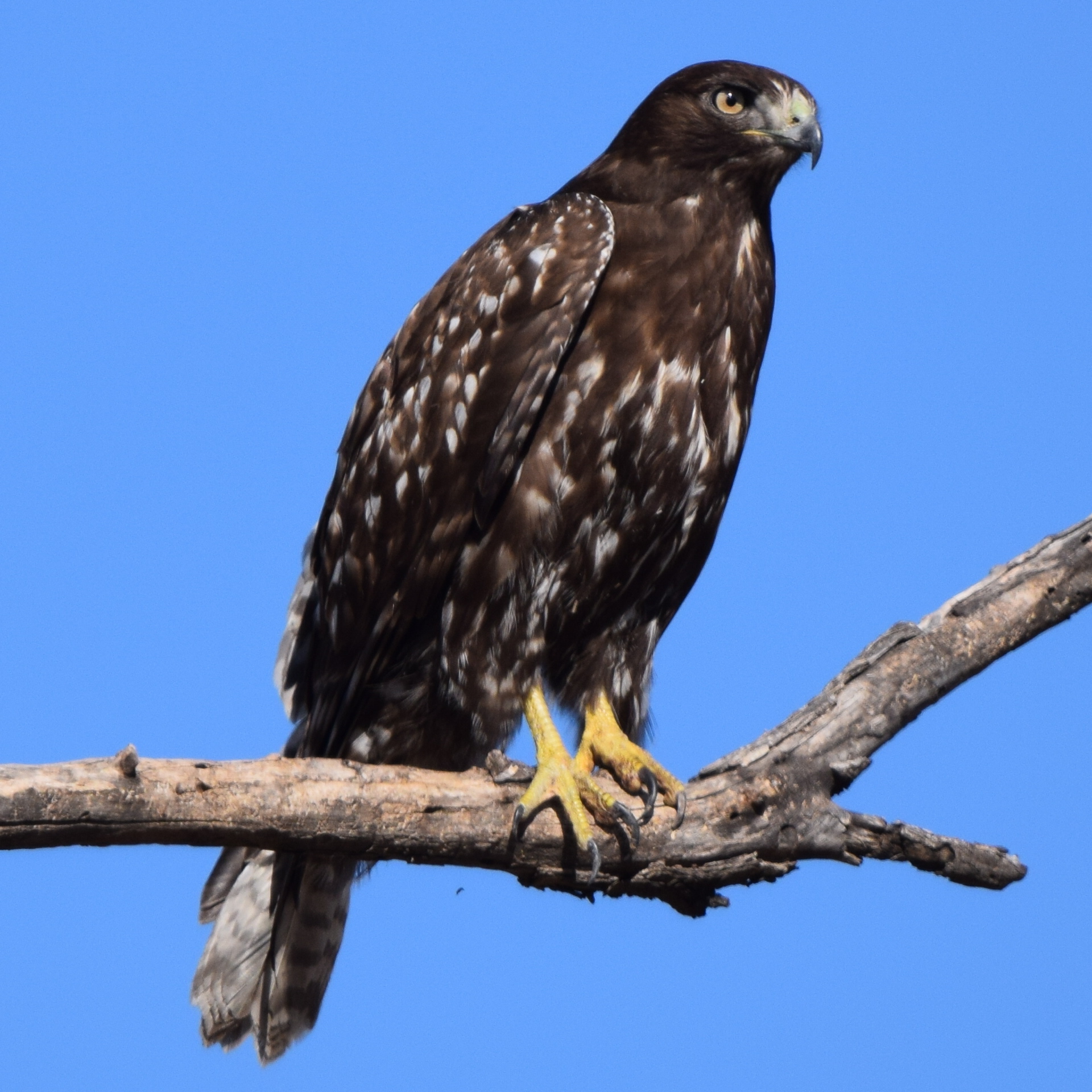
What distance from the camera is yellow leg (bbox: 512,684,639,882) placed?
15.8 ft

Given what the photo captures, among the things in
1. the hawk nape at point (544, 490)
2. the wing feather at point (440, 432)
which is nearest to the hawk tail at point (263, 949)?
the hawk nape at point (544, 490)

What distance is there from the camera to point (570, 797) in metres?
4.92

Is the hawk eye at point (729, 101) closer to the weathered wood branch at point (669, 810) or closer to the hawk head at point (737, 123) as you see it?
the hawk head at point (737, 123)

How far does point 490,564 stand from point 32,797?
1992mm

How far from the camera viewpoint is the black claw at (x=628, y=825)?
4.89 meters

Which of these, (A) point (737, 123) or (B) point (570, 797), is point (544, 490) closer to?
(B) point (570, 797)

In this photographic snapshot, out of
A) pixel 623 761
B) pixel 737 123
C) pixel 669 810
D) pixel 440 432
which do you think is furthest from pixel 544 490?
pixel 737 123

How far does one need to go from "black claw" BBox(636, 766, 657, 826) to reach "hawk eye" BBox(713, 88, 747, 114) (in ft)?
8.28

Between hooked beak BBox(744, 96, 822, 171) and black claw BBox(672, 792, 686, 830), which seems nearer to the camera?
black claw BBox(672, 792, 686, 830)

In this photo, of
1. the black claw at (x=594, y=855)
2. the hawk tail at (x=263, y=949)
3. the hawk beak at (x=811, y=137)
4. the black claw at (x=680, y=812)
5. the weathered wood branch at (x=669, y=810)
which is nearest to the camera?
the weathered wood branch at (x=669, y=810)

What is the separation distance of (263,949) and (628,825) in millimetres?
1826

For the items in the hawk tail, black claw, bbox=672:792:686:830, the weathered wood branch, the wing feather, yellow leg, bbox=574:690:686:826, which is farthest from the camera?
the hawk tail

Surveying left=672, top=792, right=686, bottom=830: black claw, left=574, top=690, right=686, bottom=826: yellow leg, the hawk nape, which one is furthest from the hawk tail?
left=672, top=792, right=686, bottom=830: black claw

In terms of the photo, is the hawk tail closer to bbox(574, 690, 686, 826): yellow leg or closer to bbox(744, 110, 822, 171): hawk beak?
bbox(574, 690, 686, 826): yellow leg
